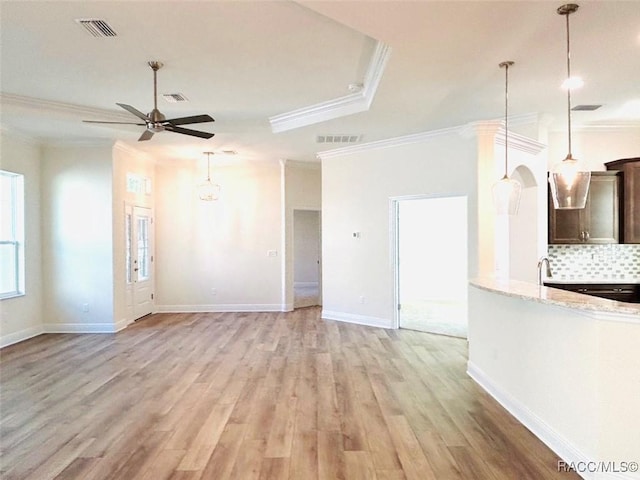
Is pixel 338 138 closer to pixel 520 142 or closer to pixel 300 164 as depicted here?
pixel 300 164

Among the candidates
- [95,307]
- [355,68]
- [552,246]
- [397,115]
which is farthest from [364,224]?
[95,307]

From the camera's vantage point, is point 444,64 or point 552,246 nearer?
point 444,64

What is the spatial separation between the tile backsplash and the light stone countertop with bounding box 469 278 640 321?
2.74m

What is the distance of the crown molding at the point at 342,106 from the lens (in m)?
3.83

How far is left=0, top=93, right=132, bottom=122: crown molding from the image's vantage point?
4926 millimetres

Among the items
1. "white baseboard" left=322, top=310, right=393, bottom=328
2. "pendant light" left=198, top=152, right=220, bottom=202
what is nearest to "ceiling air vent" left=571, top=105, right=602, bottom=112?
"white baseboard" left=322, top=310, right=393, bottom=328

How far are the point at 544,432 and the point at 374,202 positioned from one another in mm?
4477

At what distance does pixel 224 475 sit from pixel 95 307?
505 cm

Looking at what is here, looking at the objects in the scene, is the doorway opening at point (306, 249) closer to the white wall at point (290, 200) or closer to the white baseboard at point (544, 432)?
the white wall at point (290, 200)

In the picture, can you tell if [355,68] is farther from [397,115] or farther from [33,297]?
[33,297]

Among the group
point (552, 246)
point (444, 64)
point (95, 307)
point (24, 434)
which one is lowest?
point (24, 434)

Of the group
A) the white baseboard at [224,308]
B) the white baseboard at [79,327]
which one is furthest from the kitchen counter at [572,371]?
the white baseboard at [79,327]

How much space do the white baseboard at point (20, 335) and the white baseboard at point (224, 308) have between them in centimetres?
227

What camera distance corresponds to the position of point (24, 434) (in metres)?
3.19
